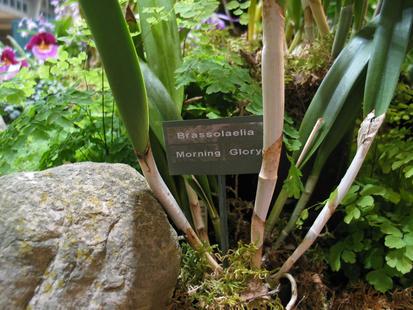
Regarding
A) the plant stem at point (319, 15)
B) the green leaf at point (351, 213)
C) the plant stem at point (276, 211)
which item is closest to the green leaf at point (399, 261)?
the green leaf at point (351, 213)

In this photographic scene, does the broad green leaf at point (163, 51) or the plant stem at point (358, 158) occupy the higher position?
the broad green leaf at point (163, 51)

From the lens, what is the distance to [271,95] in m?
0.65

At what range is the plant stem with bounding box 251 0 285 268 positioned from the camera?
1.96ft

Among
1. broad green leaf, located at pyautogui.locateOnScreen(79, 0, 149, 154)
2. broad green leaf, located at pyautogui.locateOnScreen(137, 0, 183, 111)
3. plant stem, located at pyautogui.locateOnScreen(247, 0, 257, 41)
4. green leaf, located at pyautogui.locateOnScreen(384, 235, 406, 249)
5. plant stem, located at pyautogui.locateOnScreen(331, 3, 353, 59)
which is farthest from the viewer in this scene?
plant stem, located at pyautogui.locateOnScreen(247, 0, 257, 41)

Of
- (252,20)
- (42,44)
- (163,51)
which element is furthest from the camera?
(42,44)

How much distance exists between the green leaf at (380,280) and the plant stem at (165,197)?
34 centimetres

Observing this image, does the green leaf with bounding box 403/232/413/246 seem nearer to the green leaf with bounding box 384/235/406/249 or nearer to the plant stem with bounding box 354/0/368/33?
the green leaf with bounding box 384/235/406/249

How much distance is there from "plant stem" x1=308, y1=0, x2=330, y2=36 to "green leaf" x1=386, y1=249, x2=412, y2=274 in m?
0.64

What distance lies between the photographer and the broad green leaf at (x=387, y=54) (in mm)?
763

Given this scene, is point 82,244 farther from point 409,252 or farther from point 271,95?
point 409,252

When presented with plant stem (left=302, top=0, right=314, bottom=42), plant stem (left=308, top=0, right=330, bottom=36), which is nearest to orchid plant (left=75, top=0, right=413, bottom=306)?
plant stem (left=308, top=0, right=330, bottom=36)

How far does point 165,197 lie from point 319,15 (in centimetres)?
72

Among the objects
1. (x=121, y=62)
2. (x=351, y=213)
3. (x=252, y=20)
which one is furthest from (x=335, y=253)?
(x=252, y=20)

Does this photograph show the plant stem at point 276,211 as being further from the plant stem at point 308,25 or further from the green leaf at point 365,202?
the plant stem at point 308,25
